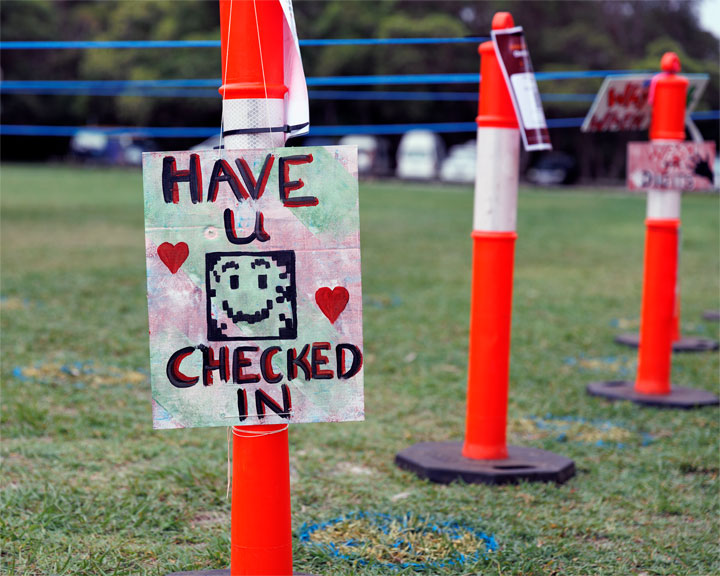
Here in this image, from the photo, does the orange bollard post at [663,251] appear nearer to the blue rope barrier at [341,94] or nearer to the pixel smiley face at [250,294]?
the pixel smiley face at [250,294]

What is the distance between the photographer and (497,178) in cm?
354

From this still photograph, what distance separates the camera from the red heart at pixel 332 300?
2.11 meters

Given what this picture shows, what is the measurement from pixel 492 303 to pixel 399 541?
42.5 inches

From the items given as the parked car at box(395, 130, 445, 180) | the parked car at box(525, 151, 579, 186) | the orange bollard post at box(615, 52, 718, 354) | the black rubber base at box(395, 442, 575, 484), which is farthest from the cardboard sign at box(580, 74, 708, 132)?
the parked car at box(525, 151, 579, 186)

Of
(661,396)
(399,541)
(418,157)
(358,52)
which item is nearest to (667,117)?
(661,396)

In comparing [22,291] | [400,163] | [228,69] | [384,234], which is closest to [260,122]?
[228,69]

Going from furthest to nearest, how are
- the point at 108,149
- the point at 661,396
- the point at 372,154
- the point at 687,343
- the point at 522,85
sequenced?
the point at 108,149 → the point at 372,154 → the point at 687,343 → the point at 661,396 → the point at 522,85

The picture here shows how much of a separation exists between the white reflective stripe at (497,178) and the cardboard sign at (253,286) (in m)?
1.53

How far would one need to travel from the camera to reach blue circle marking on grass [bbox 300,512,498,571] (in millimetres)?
2816

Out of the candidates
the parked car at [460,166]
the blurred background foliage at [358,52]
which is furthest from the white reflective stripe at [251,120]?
the parked car at [460,166]

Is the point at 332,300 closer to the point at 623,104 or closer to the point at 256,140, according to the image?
the point at 256,140

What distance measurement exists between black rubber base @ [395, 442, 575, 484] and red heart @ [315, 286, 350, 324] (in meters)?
1.64

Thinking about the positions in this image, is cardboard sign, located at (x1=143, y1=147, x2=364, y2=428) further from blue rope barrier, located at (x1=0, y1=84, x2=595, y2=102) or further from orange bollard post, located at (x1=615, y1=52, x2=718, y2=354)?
blue rope barrier, located at (x1=0, y1=84, x2=595, y2=102)

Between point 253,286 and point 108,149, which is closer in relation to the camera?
point 253,286
